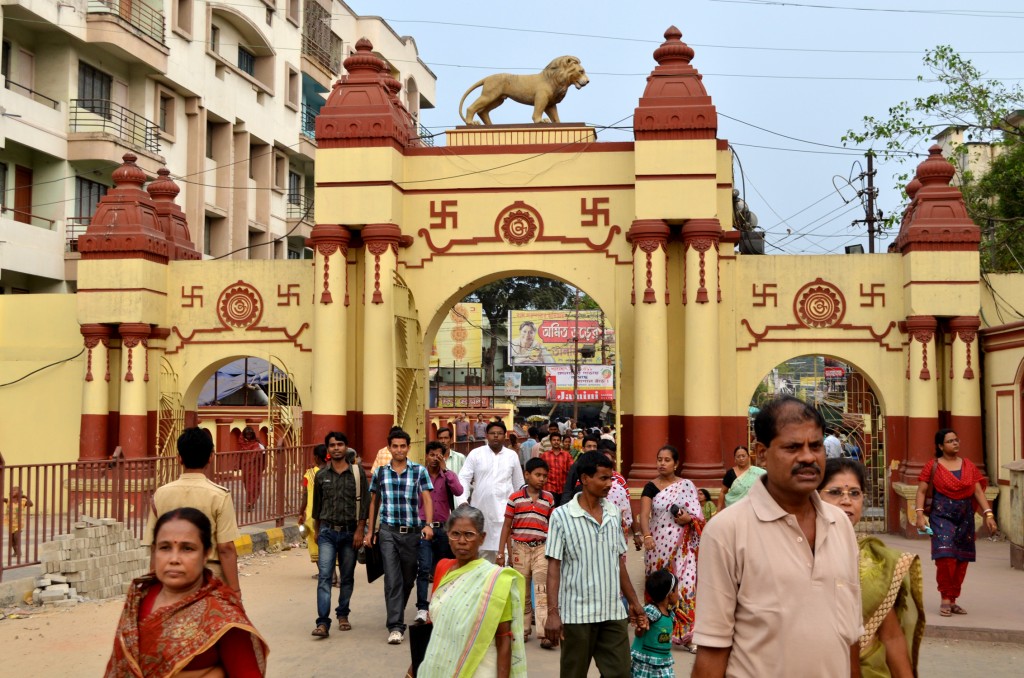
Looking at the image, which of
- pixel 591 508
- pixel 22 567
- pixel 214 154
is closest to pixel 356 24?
pixel 214 154

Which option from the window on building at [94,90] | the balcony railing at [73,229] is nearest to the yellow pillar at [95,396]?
the balcony railing at [73,229]

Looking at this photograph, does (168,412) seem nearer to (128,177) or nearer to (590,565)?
(128,177)

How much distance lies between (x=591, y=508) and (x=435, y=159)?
11.6 m

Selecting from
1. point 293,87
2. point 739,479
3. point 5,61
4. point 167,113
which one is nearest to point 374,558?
point 739,479

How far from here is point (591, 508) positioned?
6.65 m

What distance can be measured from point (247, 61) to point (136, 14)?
6.86 meters

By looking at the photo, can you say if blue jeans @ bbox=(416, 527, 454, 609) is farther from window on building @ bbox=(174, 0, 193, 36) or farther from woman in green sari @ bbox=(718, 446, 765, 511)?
window on building @ bbox=(174, 0, 193, 36)

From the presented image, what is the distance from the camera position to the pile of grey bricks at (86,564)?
426 inches

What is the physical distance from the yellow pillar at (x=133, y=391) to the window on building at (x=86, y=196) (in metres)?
10.3

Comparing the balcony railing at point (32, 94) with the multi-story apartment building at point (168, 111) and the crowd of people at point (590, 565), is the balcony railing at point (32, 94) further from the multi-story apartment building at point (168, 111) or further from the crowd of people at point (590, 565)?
the crowd of people at point (590, 565)

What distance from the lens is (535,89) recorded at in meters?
17.9

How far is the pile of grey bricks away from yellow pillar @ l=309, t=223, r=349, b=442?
5196 mm

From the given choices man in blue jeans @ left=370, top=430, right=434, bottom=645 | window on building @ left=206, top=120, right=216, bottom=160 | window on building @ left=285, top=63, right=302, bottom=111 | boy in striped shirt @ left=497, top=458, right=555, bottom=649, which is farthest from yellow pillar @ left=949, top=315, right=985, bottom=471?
window on building @ left=285, top=63, right=302, bottom=111

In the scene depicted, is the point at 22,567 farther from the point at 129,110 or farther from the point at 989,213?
the point at 989,213
